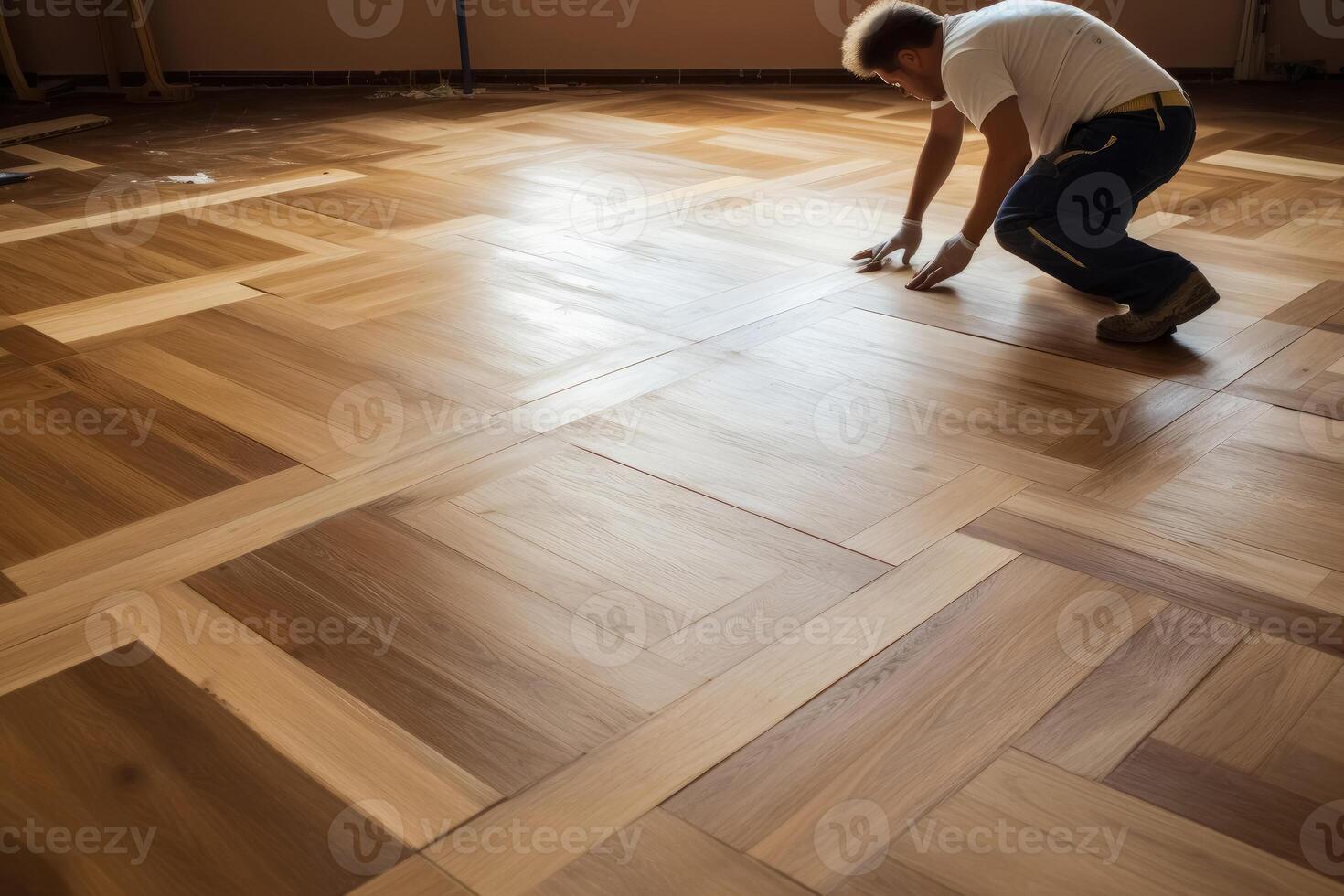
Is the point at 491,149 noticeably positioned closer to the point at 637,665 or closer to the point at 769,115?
the point at 769,115

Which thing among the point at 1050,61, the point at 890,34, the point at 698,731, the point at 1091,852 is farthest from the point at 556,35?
the point at 1091,852

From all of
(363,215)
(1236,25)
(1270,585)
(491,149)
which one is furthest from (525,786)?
(1236,25)

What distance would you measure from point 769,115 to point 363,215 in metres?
2.00

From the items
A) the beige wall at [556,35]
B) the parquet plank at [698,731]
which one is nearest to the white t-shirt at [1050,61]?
the parquet plank at [698,731]

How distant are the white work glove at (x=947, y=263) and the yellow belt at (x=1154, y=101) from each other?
372mm

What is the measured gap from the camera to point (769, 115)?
15.0ft

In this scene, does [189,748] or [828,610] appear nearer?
[189,748]

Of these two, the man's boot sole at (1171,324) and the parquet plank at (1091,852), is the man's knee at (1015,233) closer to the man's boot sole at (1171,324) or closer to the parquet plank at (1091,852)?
the man's boot sole at (1171,324)

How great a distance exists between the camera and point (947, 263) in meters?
2.42

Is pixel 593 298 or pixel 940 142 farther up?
pixel 940 142

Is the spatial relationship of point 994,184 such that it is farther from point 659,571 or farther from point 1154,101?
point 659,571

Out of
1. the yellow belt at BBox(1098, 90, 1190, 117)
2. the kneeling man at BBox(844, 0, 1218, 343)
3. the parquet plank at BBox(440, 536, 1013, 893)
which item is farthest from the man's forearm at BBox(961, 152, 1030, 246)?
the parquet plank at BBox(440, 536, 1013, 893)

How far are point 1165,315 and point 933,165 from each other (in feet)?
2.07

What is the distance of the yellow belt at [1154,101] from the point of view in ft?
7.31
